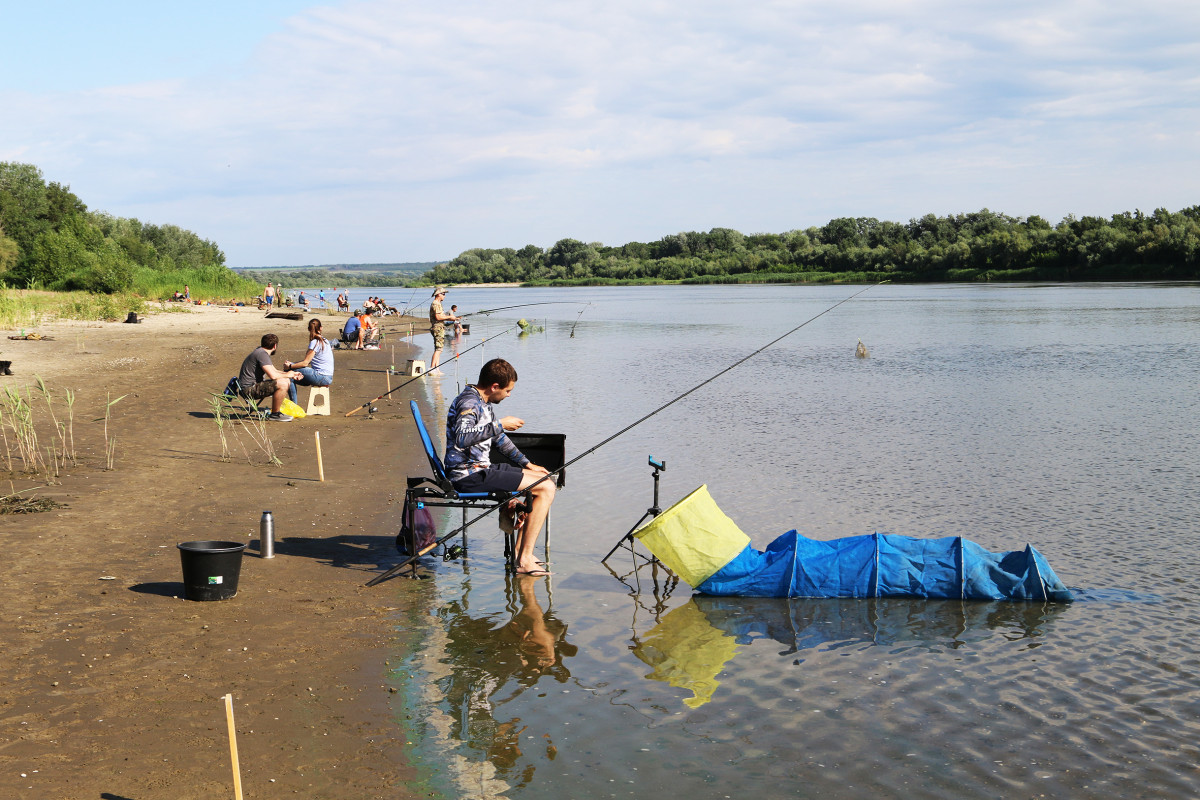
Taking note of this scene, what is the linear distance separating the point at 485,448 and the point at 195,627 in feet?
7.26

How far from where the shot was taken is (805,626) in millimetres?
6363

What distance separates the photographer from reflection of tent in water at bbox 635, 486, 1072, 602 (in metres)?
6.73

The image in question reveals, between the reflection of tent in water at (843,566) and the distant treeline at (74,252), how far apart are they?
38.8 m

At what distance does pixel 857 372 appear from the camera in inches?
997

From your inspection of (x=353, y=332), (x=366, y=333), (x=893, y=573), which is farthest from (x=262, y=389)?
(x=366, y=333)

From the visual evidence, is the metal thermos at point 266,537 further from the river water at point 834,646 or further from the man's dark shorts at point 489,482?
the man's dark shorts at point 489,482

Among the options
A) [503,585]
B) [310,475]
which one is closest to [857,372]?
[310,475]

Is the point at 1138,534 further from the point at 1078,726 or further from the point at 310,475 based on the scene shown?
the point at 310,475

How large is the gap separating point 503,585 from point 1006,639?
3.53 metres

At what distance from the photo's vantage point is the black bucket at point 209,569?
5.93 metres

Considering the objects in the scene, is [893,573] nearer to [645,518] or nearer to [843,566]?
[843,566]

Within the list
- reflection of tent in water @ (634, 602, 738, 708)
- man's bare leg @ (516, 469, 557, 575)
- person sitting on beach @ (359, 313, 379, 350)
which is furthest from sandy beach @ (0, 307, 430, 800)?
person sitting on beach @ (359, 313, 379, 350)

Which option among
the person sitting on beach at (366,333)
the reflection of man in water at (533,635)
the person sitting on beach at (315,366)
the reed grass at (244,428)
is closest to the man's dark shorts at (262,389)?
the reed grass at (244,428)

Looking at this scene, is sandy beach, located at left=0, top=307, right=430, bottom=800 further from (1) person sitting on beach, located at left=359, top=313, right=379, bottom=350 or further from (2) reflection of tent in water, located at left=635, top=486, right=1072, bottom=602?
(1) person sitting on beach, located at left=359, top=313, right=379, bottom=350
